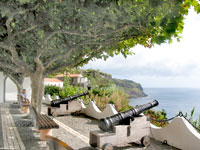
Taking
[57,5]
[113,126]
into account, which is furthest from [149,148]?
[57,5]

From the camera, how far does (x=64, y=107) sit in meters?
10.9

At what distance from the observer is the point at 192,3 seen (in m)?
3.16

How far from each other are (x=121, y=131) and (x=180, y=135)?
1815 millimetres

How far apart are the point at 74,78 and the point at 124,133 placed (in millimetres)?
52302

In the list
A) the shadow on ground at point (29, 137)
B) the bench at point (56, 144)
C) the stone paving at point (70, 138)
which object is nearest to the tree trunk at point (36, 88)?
the shadow on ground at point (29, 137)

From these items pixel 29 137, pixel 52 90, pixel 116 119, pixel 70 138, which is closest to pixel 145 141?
pixel 116 119

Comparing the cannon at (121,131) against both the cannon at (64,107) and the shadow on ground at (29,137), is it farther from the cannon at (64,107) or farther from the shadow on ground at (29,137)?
the cannon at (64,107)

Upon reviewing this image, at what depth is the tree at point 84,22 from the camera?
3516 mm

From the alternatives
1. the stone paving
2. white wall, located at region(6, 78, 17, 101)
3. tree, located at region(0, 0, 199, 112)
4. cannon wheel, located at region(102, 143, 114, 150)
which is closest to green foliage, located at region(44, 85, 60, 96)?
white wall, located at region(6, 78, 17, 101)

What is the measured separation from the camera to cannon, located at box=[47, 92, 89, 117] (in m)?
10.6

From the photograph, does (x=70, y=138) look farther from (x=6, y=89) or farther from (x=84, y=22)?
(x=6, y=89)

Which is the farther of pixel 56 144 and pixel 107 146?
pixel 107 146

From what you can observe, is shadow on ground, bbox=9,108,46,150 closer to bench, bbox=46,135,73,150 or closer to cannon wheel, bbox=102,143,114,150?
cannon wheel, bbox=102,143,114,150

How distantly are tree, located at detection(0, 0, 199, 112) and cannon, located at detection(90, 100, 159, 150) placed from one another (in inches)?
88.1
